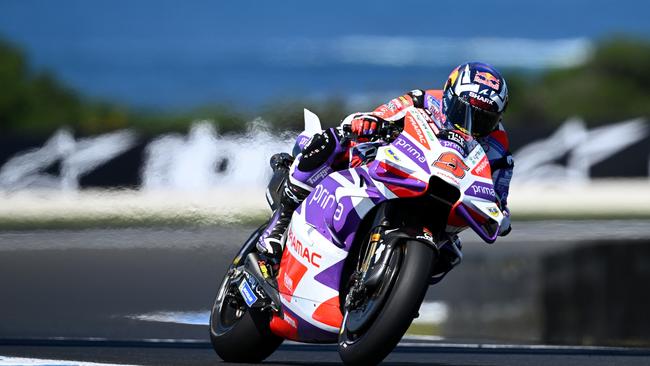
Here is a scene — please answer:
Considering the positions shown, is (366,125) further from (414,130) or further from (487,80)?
(487,80)

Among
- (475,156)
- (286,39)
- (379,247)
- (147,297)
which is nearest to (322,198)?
(379,247)

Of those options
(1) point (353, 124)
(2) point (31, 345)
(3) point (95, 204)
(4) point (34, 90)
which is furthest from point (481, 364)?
(4) point (34, 90)

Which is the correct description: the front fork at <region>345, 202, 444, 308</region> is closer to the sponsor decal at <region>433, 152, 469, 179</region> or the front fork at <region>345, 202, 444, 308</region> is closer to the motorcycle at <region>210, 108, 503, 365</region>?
the motorcycle at <region>210, 108, 503, 365</region>

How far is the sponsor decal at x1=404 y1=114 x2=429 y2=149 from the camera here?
6.87 metres

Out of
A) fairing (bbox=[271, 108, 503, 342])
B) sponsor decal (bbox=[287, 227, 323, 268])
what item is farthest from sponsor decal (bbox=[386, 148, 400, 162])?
sponsor decal (bbox=[287, 227, 323, 268])

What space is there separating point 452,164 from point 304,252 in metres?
1.03

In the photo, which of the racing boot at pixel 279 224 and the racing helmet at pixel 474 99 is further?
the racing boot at pixel 279 224

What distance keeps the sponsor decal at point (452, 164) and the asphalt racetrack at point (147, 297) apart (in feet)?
5.37

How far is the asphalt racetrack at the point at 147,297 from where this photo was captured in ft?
28.0

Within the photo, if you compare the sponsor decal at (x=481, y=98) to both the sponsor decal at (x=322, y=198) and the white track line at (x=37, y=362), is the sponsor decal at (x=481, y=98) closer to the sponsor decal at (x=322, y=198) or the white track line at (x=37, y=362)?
the sponsor decal at (x=322, y=198)

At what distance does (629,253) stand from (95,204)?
5.03 meters

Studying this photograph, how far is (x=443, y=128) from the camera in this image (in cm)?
698

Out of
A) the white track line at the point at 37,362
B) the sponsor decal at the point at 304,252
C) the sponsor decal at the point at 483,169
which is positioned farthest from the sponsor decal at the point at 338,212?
the white track line at the point at 37,362

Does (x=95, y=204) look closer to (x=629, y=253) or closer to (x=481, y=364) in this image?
(x=629, y=253)
